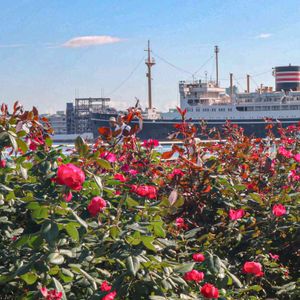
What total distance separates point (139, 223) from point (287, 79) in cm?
4502

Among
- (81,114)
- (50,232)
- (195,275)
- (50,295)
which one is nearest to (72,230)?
(50,232)

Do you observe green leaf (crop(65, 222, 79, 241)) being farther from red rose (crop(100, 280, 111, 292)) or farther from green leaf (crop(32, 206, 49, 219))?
red rose (crop(100, 280, 111, 292))

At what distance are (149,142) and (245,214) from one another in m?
0.70

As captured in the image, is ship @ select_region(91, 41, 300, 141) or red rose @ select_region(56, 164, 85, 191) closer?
red rose @ select_region(56, 164, 85, 191)

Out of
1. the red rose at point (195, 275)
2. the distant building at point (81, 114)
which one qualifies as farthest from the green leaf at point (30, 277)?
the distant building at point (81, 114)

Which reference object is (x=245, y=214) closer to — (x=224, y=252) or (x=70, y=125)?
(x=224, y=252)

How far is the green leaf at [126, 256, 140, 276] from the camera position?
5.82 ft

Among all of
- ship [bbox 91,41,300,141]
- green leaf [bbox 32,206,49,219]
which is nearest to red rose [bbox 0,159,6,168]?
green leaf [bbox 32,206,49,219]

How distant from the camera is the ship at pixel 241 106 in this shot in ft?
142

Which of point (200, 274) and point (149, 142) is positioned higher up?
point (149, 142)

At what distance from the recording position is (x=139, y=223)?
6.37 feet

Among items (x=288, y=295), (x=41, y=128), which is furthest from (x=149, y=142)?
(x=288, y=295)

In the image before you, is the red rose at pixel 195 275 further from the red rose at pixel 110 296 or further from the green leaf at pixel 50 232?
the green leaf at pixel 50 232

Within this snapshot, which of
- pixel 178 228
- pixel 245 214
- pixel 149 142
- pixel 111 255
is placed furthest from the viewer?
pixel 149 142
